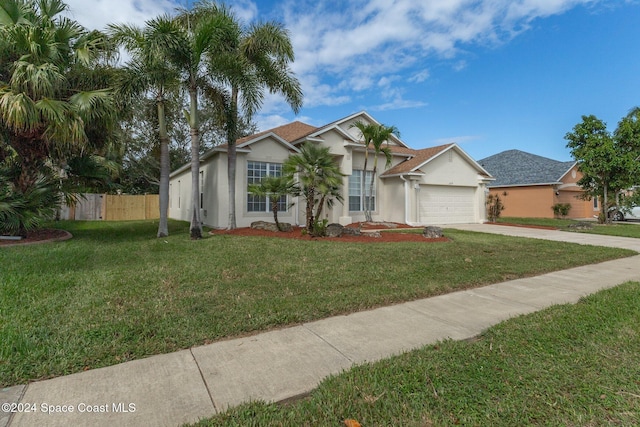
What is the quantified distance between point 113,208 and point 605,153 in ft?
98.1

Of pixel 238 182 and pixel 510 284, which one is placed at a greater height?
pixel 238 182

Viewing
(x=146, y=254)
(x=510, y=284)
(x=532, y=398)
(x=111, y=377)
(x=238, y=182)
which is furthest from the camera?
(x=238, y=182)

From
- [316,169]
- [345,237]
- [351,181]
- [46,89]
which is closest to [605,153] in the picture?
[351,181]

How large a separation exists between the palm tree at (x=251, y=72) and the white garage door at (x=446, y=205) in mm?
9257

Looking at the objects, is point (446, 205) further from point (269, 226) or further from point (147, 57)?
point (147, 57)

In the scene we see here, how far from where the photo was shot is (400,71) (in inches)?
616

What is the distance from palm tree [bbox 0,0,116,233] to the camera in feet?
26.5

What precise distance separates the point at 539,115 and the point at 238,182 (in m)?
17.3

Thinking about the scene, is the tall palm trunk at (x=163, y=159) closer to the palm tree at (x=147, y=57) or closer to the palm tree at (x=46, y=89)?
the palm tree at (x=147, y=57)

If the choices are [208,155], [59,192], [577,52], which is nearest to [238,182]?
[208,155]

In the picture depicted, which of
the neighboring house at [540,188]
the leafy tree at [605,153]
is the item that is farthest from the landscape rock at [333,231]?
the neighboring house at [540,188]

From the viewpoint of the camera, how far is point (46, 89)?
830 centimetres

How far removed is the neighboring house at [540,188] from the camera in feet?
79.3

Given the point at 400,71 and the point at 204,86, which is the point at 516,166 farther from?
the point at 204,86
